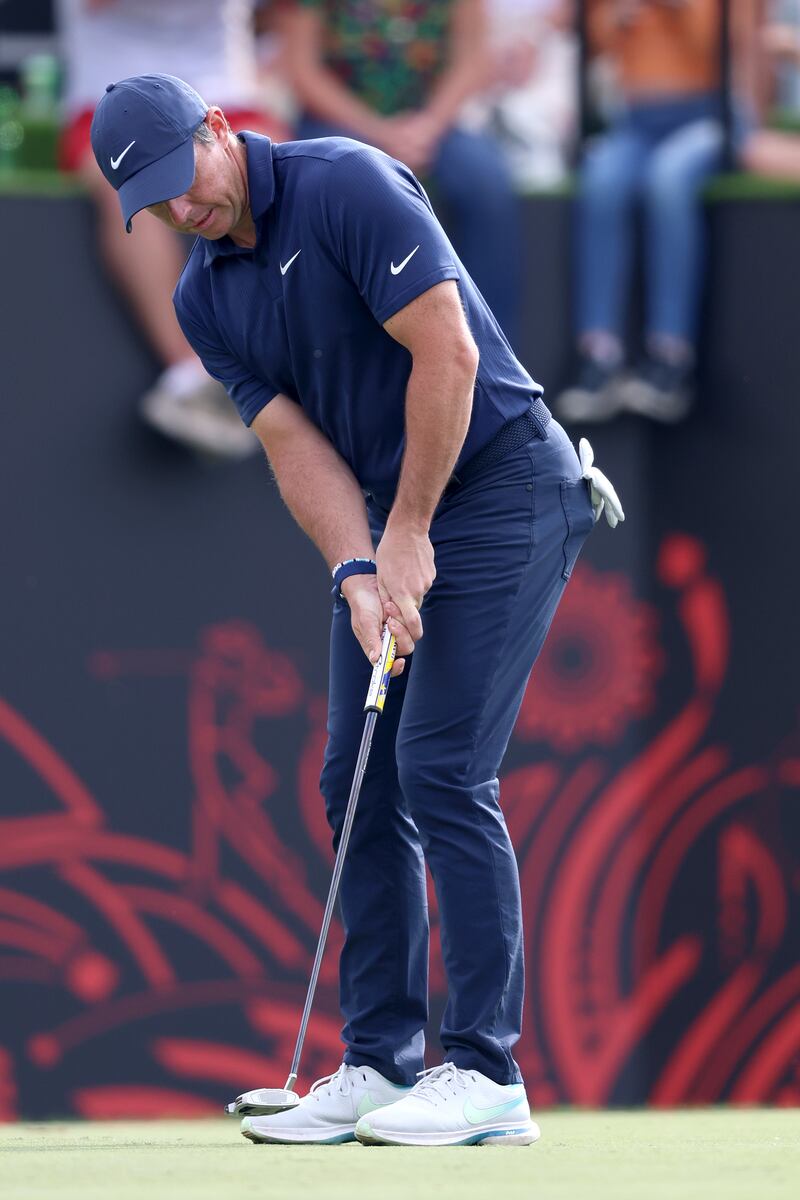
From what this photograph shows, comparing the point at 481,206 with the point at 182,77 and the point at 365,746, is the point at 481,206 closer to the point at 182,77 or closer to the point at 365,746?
the point at 182,77

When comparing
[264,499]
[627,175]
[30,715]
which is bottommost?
[30,715]

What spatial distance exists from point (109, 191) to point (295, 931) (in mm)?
2039

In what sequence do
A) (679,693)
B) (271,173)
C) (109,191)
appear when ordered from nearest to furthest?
1. (271,173)
2. (109,191)
3. (679,693)

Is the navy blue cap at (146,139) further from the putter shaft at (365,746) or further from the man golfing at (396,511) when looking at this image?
the putter shaft at (365,746)

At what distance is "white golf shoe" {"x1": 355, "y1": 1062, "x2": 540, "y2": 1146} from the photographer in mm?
2934

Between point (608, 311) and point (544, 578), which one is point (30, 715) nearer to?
point (608, 311)

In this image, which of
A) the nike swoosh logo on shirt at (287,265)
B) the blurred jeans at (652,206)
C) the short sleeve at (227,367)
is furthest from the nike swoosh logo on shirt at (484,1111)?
the blurred jeans at (652,206)

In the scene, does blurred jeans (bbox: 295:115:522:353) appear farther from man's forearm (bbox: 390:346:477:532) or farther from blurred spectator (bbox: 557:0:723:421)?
man's forearm (bbox: 390:346:477:532)

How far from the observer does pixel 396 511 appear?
9.99 ft

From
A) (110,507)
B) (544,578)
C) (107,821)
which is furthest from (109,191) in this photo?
(544,578)

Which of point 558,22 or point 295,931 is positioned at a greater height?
point 558,22

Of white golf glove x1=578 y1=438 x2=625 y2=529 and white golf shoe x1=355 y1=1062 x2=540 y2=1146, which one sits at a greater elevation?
white golf glove x1=578 y1=438 x2=625 y2=529

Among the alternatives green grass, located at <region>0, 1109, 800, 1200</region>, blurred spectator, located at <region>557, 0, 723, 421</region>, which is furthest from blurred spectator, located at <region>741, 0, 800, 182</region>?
green grass, located at <region>0, 1109, 800, 1200</region>

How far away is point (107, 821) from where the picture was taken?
17.7 ft
